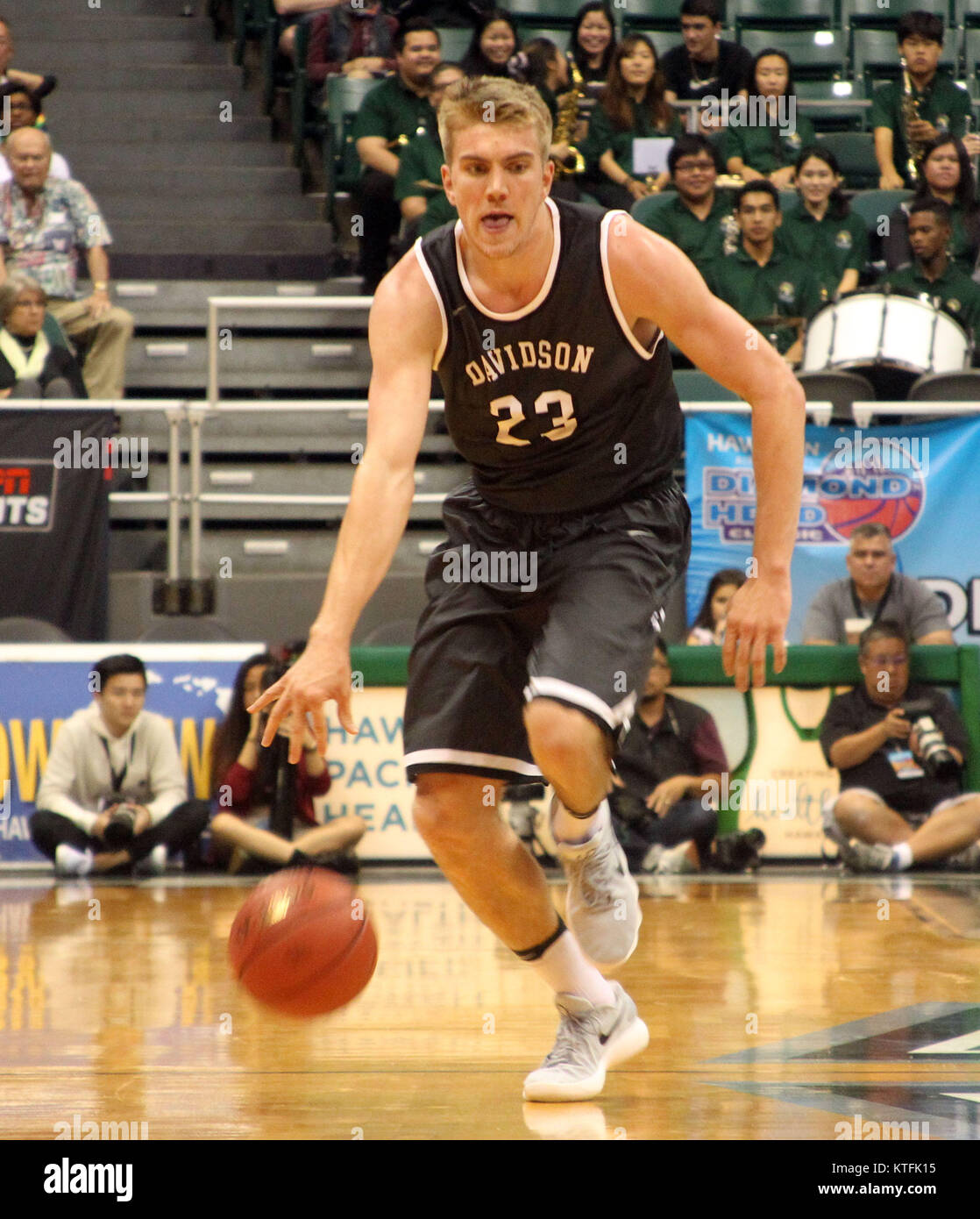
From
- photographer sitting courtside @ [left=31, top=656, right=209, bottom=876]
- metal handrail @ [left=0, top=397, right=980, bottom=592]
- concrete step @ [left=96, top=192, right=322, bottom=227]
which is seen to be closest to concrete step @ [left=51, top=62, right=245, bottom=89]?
concrete step @ [left=96, top=192, right=322, bottom=227]

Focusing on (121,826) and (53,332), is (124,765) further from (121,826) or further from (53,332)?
(53,332)

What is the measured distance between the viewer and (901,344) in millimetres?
9117

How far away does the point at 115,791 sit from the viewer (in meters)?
7.73

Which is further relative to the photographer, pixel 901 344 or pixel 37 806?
pixel 901 344

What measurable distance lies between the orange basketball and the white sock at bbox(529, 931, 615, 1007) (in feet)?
1.29

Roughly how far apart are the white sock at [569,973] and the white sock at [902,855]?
4.01 meters

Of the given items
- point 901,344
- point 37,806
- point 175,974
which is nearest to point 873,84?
point 901,344

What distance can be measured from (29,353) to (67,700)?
213 centimetres

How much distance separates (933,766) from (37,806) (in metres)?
4.03

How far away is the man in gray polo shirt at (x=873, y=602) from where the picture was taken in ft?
26.3

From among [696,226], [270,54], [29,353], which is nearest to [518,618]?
[29,353]

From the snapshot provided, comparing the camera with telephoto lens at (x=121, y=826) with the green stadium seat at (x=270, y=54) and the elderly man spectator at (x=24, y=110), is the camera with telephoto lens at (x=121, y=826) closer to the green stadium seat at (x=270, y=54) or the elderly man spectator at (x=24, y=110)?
the elderly man spectator at (x=24, y=110)

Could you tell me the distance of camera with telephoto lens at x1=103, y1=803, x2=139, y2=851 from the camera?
758cm
